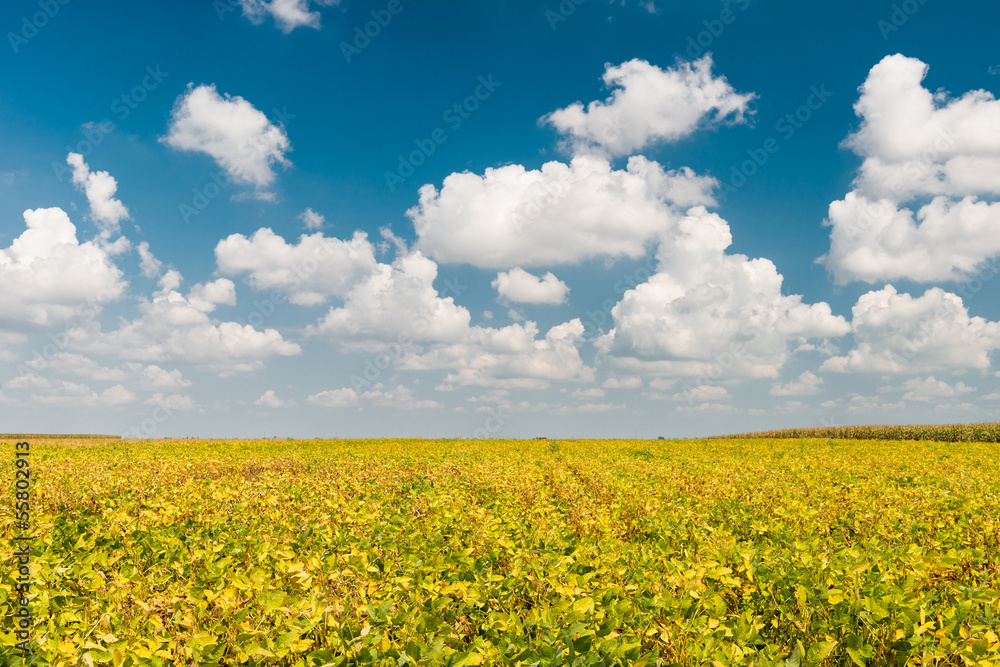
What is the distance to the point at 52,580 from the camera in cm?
530

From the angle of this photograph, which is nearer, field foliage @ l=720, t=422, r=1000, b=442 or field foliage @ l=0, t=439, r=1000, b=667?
field foliage @ l=0, t=439, r=1000, b=667

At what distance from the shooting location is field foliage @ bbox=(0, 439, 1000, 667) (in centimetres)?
372

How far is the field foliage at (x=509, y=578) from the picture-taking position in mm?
3719

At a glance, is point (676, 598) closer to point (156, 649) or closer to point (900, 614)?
point (900, 614)

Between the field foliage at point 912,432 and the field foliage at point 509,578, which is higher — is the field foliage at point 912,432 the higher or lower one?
the lower one

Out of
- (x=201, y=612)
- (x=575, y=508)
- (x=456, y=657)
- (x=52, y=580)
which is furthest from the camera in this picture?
(x=575, y=508)

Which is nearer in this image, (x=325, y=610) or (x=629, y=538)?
(x=325, y=610)

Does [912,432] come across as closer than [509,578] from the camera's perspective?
No

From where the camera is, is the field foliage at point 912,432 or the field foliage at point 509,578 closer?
the field foliage at point 509,578

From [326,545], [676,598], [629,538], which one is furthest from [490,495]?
[676,598]

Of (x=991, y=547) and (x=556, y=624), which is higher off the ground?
(x=556, y=624)

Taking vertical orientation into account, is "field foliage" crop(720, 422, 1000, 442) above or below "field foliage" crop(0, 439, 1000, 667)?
below

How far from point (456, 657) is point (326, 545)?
157 inches

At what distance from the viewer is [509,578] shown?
4.93 m
